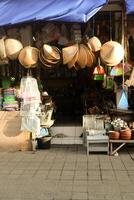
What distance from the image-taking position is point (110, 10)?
35.1ft

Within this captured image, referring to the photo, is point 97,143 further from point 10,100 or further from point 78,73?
point 78,73

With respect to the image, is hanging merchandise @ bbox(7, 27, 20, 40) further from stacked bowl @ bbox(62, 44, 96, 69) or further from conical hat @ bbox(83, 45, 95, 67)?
conical hat @ bbox(83, 45, 95, 67)

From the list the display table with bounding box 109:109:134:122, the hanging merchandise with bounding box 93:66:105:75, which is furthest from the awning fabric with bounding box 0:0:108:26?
the display table with bounding box 109:109:134:122

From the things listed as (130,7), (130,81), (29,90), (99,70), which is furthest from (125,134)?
(130,7)

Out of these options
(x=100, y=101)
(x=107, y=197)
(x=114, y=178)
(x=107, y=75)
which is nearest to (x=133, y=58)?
(x=107, y=75)

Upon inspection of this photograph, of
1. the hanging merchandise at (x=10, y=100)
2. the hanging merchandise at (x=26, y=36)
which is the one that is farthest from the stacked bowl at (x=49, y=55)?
the hanging merchandise at (x=10, y=100)

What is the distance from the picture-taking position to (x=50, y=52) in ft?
33.5

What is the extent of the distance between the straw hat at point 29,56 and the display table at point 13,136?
131 centimetres

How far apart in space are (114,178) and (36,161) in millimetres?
2178

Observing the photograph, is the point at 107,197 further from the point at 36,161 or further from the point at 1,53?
the point at 1,53

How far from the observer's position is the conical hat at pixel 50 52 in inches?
402

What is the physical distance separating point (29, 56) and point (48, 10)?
1201 millimetres

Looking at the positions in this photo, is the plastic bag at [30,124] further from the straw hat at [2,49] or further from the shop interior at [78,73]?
the straw hat at [2,49]

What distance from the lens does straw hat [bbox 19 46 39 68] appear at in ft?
33.9
